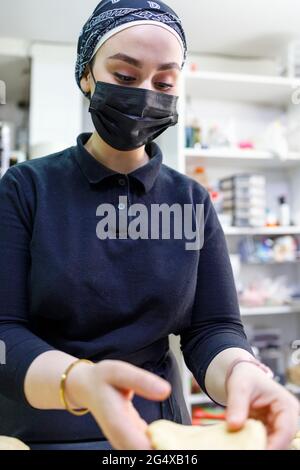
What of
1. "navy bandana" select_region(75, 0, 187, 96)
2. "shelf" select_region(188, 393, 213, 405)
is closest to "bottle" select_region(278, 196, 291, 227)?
"shelf" select_region(188, 393, 213, 405)

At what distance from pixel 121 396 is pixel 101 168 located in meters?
0.35

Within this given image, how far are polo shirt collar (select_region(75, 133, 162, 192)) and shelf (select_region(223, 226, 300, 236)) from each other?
3.58 ft

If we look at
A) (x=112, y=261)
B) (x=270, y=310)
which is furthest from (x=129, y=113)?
(x=270, y=310)

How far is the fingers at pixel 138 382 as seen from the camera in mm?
282

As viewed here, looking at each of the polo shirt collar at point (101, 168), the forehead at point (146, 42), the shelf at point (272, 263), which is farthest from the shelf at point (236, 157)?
the forehead at point (146, 42)

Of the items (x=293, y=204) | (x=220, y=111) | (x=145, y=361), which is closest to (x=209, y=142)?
(x=220, y=111)

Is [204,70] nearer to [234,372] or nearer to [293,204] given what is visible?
[293,204]

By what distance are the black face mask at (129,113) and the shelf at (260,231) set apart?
1.15 meters

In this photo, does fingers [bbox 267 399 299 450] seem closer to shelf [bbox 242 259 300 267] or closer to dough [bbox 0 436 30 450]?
dough [bbox 0 436 30 450]

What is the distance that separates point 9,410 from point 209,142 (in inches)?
55.8

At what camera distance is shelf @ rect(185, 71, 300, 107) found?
1581mm

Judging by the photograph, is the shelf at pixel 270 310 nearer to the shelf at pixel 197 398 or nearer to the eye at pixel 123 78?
the shelf at pixel 197 398

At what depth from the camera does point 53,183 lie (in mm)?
566

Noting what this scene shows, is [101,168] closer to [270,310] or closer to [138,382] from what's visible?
[138,382]
